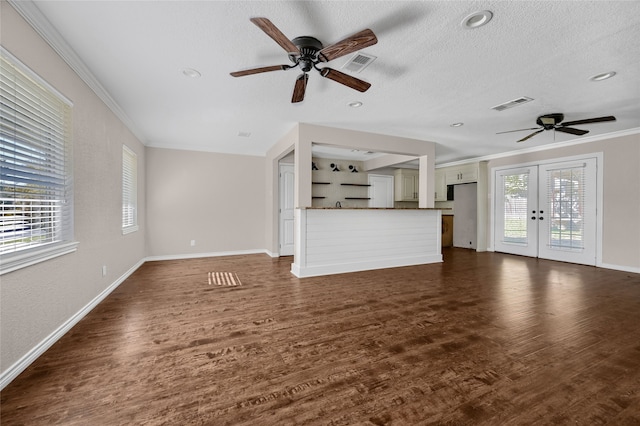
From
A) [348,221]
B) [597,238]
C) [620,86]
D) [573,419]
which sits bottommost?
[573,419]

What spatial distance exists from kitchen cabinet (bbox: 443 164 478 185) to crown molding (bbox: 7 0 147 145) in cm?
773

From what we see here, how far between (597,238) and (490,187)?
92.3 inches

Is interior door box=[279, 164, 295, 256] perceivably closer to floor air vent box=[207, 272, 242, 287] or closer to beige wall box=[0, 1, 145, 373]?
floor air vent box=[207, 272, 242, 287]

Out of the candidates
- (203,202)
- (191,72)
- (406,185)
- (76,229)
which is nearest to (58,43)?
(191,72)

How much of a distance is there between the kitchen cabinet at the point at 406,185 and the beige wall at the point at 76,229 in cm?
639

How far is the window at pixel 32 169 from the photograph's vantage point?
1750mm

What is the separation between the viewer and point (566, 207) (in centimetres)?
→ 544

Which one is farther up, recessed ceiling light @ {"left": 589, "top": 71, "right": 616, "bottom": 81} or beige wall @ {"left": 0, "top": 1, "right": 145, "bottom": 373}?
recessed ceiling light @ {"left": 589, "top": 71, "right": 616, "bottom": 81}

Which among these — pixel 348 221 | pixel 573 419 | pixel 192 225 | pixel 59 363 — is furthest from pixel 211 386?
pixel 192 225

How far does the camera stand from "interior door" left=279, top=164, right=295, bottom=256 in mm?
6156

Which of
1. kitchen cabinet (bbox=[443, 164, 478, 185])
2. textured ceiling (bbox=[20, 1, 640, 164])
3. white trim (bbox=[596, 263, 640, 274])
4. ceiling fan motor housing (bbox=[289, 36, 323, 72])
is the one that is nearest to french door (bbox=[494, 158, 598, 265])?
white trim (bbox=[596, 263, 640, 274])

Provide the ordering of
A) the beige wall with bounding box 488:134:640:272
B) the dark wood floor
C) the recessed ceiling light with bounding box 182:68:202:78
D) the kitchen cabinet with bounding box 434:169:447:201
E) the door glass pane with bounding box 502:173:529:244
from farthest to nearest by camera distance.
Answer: the kitchen cabinet with bounding box 434:169:447:201 → the door glass pane with bounding box 502:173:529:244 → the beige wall with bounding box 488:134:640:272 → the recessed ceiling light with bounding box 182:68:202:78 → the dark wood floor

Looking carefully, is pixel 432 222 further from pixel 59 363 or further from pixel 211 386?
pixel 59 363

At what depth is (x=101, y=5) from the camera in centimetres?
183
